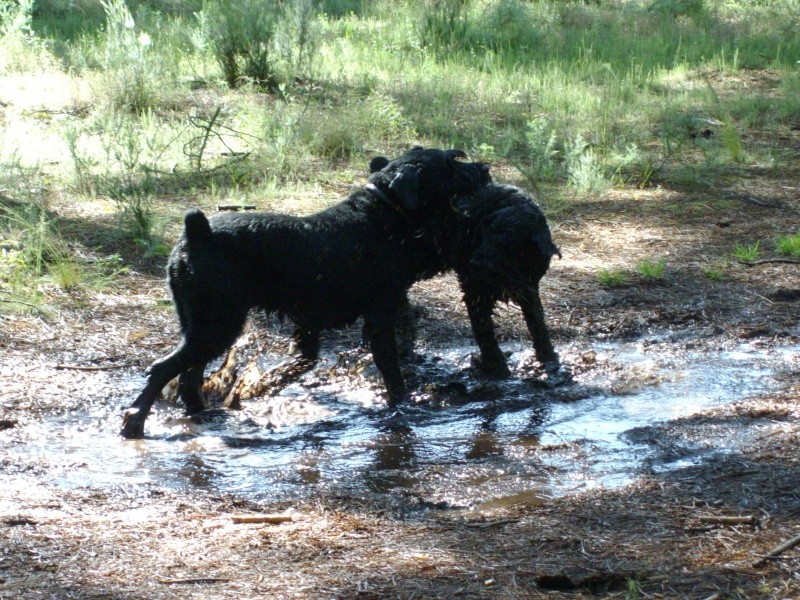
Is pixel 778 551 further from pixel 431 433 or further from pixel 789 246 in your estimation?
pixel 789 246

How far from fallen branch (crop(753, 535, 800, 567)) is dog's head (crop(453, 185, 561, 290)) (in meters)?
3.07

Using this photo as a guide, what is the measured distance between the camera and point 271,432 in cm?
554

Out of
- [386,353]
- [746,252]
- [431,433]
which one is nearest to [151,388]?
[386,353]

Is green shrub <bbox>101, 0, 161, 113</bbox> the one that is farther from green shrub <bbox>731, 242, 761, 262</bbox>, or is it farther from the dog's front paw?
green shrub <bbox>731, 242, 761, 262</bbox>

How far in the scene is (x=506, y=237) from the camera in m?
6.11

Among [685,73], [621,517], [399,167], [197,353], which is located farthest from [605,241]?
[685,73]

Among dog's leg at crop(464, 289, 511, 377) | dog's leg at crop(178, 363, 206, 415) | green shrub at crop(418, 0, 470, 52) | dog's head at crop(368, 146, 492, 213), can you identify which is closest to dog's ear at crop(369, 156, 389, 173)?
dog's head at crop(368, 146, 492, 213)

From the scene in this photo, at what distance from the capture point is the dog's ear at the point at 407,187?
6.04 meters

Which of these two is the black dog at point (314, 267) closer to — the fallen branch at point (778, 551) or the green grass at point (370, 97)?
the green grass at point (370, 97)

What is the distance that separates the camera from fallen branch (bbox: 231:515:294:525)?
3943 millimetres

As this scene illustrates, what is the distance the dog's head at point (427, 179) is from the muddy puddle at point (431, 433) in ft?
3.82

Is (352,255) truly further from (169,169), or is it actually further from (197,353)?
(169,169)

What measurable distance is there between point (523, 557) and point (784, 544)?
0.90m

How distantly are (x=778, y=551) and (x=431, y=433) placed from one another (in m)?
2.45
